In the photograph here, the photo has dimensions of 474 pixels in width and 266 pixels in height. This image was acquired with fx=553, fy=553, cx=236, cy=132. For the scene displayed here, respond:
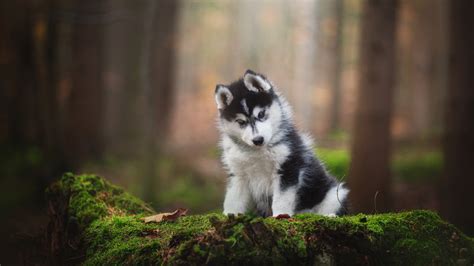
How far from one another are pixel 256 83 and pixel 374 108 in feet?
22.9

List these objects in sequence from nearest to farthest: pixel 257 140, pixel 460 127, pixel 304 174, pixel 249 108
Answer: pixel 257 140, pixel 249 108, pixel 304 174, pixel 460 127

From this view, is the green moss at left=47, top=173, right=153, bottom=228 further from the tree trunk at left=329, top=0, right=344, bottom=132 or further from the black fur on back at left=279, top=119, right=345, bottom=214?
the tree trunk at left=329, top=0, right=344, bottom=132

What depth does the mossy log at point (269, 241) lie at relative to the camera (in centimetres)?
454

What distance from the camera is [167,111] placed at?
2388cm

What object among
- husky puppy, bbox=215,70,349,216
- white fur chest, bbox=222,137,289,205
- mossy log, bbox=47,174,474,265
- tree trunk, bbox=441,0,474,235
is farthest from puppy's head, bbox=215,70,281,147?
tree trunk, bbox=441,0,474,235

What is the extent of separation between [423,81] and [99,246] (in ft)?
90.2

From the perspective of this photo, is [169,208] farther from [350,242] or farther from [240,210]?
[350,242]

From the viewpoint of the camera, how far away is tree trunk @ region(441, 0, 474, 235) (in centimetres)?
1184

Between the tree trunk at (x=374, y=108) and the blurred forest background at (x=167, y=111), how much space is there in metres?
0.02

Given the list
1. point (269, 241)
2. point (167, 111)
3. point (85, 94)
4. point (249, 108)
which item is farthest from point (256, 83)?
point (167, 111)

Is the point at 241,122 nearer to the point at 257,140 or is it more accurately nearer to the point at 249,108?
the point at 249,108

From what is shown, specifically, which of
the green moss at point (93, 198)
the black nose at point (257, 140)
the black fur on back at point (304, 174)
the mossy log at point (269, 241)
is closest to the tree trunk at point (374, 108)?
the black fur on back at point (304, 174)

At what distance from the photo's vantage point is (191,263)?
4.48 m

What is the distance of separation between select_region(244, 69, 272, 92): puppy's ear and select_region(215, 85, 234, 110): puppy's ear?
242 millimetres
